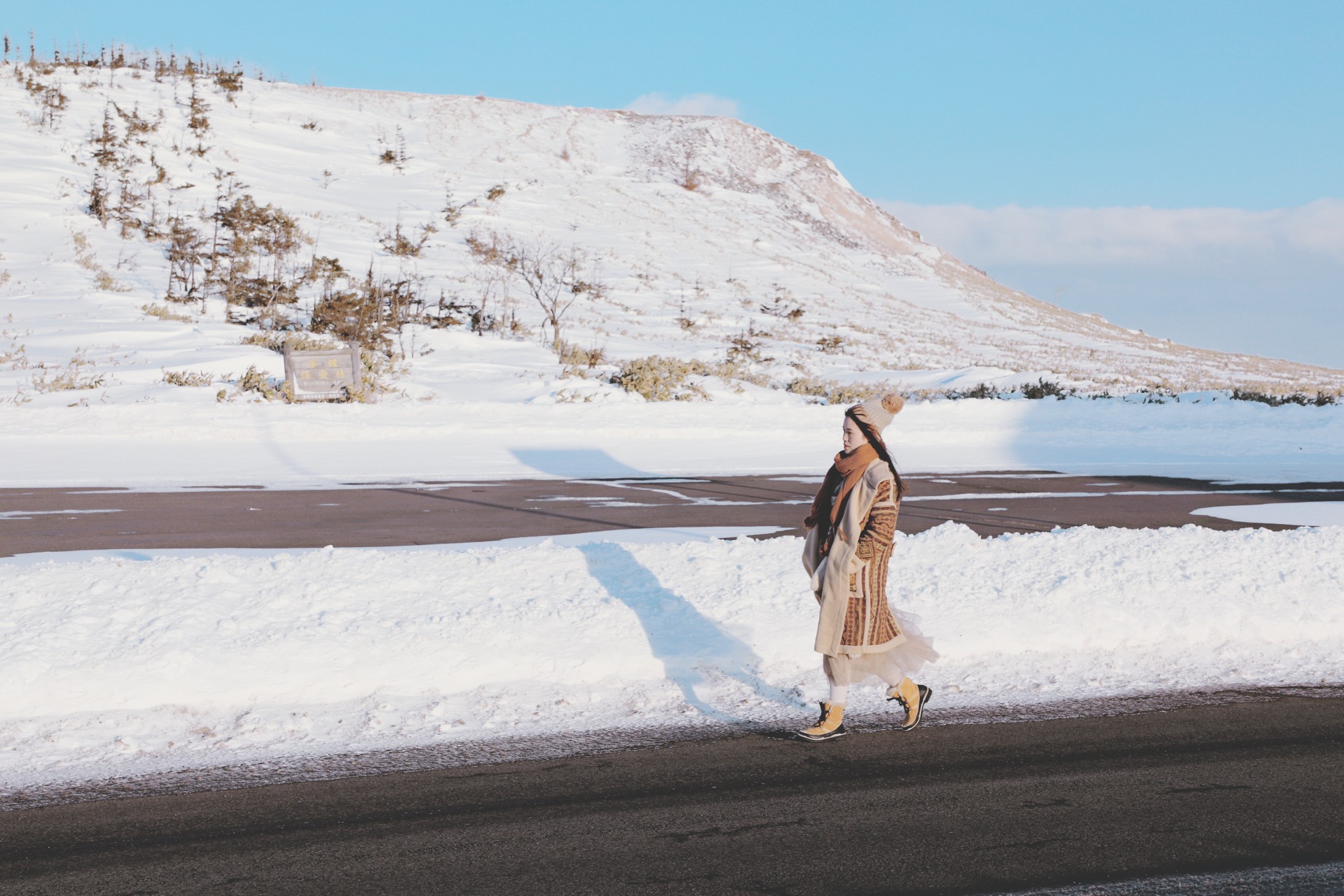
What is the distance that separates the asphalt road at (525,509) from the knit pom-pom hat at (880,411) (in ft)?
20.7

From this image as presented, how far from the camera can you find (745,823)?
4133 mm

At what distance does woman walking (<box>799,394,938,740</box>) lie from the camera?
16.1ft

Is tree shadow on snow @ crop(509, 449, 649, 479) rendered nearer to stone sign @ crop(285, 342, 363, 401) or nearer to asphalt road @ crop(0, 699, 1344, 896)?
stone sign @ crop(285, 342, 363, 401)

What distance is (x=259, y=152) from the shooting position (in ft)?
197

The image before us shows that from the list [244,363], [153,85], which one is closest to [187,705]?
[244,363]

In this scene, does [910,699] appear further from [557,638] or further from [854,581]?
[557,638]

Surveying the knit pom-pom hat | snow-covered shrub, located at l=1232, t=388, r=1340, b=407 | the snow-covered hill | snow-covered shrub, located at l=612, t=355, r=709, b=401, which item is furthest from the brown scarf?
snow-covered shrub, located at l=1232, t=388, r=1340, b=407

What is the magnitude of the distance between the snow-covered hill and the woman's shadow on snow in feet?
53.7

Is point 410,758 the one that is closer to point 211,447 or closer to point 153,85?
point 211,447

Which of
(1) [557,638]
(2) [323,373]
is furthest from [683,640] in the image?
(2) [323,373]

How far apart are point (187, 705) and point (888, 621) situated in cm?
358

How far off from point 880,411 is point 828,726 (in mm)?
1525

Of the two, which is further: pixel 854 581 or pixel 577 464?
pixel 577 464

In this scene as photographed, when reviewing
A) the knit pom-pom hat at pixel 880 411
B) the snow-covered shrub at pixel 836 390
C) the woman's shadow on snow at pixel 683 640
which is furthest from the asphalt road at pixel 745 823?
the snow-covered shrub at pixel 836 390
